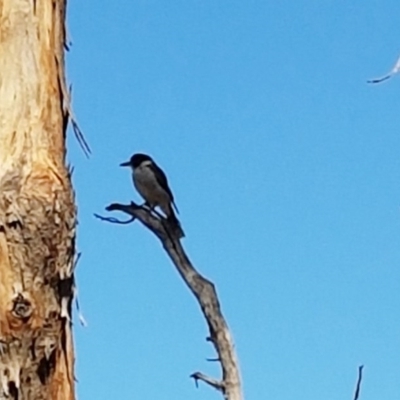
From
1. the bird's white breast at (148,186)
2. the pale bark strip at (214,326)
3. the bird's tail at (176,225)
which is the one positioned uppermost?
the bird's white breast at (148,186)

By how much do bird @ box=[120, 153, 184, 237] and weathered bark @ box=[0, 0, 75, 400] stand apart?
17.3 ft

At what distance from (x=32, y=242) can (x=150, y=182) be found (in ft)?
22.9

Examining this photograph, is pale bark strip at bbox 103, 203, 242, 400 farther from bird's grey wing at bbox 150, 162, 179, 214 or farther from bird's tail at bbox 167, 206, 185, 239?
bird's grey wing at bbox 150, 162, 179, 214

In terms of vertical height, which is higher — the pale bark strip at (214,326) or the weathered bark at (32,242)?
the pale bark strip at (214,326)

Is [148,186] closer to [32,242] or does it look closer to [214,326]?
[214,326]

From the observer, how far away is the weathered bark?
12.3ft

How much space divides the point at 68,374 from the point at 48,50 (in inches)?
39.7

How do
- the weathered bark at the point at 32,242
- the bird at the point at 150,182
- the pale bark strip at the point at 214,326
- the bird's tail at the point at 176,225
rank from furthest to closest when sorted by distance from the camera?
the bird at the point at 150,182 → the bird's tail at the point at 176,225 → the pale bark strip at the point at 214,326 → the weathered bark at the point at 32,242

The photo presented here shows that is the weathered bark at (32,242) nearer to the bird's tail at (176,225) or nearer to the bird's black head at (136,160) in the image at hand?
the bird's tail at (176,225)

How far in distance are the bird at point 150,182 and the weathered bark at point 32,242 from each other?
528cm

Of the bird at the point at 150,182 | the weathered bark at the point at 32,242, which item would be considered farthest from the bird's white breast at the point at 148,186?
the weathered bark at the point at 32,242

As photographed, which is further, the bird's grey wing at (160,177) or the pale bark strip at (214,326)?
the bird's grey wing at (160,177)

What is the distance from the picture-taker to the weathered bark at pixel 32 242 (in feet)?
12.3

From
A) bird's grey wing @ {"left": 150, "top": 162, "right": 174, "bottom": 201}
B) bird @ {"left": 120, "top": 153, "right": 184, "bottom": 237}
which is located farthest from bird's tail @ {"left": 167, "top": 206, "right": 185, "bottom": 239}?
bird's grey wing @ {"left": 150, "top": 162, "right": 174, "bottom": 201}
